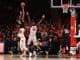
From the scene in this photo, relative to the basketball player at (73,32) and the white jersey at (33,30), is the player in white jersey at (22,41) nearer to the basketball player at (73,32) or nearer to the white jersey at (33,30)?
the white jersey at (33,30)

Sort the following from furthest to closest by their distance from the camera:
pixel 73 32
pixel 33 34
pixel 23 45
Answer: pixel 23 45 → pixel 33 34 → pixel 73 32

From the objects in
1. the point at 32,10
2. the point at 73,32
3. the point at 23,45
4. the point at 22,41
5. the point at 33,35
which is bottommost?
the point at 23,45

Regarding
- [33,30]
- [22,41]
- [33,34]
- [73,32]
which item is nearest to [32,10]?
[33,30]

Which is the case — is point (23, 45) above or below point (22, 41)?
below

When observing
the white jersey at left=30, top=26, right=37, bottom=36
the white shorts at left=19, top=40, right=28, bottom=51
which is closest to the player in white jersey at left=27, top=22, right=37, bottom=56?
the white jersey at left=30, top=26, right=37, bottom=36

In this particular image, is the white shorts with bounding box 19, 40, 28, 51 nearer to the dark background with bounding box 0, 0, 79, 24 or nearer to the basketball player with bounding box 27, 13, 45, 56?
the basketball player with bounding box 27, 13, 45, 56

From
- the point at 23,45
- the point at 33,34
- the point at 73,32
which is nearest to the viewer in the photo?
the point at 73,32

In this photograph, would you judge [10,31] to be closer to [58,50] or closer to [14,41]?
[14,41]

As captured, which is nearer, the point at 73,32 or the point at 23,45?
the point at 73,32

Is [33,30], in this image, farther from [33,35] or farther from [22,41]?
[22,41]

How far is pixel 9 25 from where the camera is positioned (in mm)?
16516

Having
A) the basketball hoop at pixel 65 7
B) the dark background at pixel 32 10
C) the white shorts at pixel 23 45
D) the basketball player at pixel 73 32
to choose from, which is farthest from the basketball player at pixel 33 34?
the basketball player at pixel 73 32

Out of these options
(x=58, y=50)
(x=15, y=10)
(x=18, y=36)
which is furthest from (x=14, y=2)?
(x=58, y=50)

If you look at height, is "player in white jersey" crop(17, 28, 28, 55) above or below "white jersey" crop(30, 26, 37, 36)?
below
